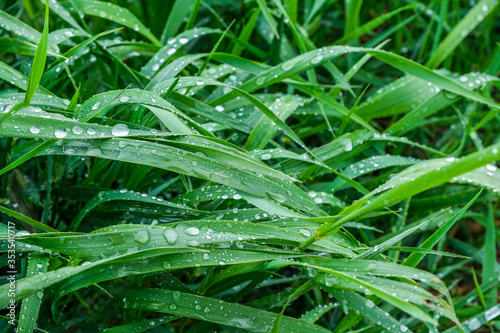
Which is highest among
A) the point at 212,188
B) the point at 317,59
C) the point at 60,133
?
the point at 317,59

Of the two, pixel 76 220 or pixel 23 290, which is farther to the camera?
pixel 76 220

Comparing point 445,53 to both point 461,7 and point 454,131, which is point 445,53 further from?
point 461,7

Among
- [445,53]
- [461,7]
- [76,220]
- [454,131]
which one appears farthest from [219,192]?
[461,7]

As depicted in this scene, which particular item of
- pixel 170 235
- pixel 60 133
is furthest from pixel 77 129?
pixel 170 235

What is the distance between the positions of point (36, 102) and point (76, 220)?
0.91ft

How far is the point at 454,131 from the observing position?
5.27 feet

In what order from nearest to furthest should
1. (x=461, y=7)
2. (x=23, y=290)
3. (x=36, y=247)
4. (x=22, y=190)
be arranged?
(x=23, y=290) < (x=36, y=247) < (x=22, y=190) < (x=461, y=7)

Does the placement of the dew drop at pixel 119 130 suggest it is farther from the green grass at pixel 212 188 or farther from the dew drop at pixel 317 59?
the dew drop at pixel 317 59

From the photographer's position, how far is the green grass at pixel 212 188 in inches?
30.5

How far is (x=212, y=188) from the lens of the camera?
948mm

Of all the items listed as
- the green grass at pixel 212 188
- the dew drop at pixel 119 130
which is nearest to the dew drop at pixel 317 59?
the green grass at pixel 212 188

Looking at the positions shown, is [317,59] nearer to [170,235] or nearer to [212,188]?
[212,188]

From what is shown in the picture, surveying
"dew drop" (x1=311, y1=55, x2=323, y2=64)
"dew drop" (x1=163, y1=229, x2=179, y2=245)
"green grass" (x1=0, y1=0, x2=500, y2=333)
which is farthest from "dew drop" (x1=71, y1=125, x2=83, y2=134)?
"dew drop" (x1=311, y1=55, x2=323, y2=64)

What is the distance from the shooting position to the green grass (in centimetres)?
77
